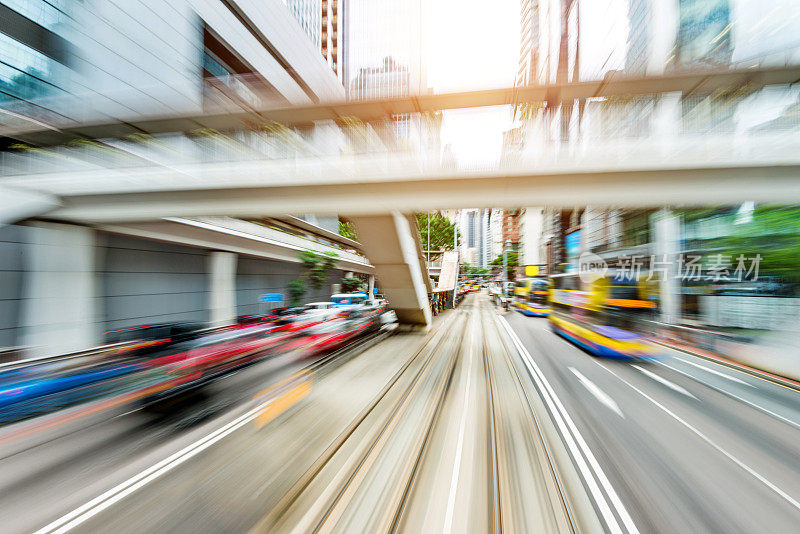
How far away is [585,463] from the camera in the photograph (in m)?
4.18

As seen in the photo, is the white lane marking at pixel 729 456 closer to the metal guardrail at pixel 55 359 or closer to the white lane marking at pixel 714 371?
the white lane marking at pixel 714 371

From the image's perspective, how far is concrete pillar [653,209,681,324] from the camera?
52.2 feet

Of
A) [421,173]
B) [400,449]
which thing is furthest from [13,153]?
[400,449]

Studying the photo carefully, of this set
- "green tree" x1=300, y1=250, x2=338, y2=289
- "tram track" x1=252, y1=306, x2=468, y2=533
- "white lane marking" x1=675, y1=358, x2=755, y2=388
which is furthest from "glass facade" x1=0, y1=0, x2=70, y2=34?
"white lane marking" x1=675, y1=358, x2=755, y2=388

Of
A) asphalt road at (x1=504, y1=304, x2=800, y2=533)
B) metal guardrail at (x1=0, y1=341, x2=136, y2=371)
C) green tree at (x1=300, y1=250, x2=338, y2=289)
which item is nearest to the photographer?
asphalt road at (x1=504, y1=304, x2=800, y2=533)

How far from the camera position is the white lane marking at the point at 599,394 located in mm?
6012

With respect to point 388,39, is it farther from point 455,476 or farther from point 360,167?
point 455,476

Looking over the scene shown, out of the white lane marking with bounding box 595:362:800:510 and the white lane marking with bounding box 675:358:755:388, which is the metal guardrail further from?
the white lane marking with bounding box 675:358:755:388

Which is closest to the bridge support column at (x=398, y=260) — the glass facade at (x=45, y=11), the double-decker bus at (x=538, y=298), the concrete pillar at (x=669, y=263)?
the double-decker bus at (x=538, y=298)

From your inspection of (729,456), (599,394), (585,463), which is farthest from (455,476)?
(599,394)

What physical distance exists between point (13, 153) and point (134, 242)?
5067 mm

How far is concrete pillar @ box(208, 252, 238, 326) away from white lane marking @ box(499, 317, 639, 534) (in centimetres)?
1519

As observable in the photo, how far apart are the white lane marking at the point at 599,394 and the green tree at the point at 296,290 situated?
19181 mm

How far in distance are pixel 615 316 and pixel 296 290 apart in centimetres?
1978
